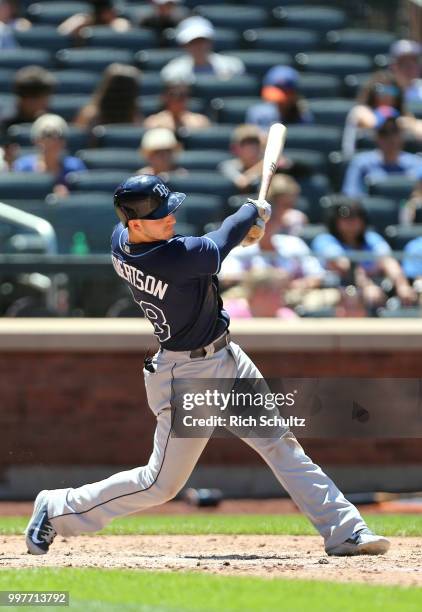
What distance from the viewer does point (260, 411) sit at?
19.5ft

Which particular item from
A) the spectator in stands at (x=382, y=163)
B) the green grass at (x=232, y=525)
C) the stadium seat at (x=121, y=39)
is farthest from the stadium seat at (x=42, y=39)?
the green grass at (x=232, y=525)

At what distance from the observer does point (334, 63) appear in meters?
13.4

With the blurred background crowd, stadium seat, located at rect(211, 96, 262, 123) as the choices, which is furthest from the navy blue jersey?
stadium seat, located at rect(211, 96, 262, 123)

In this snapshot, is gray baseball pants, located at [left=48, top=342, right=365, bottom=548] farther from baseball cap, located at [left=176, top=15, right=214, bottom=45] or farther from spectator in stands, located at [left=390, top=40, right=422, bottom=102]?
spectator in stands, located at [left=390, top=40, right=422, bottom=102]

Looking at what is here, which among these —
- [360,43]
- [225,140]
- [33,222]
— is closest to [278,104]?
[225,140]

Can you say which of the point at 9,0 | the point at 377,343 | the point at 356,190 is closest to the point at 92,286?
the point at 377,343

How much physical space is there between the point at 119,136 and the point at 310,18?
3615mm

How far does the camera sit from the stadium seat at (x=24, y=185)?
10164mm

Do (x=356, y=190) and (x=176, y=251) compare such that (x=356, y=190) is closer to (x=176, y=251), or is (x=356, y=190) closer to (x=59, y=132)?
(x=59, y=132)

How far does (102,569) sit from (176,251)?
54.9 inches

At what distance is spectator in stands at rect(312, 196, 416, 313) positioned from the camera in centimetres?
917

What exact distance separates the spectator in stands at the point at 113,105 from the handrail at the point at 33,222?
2.34 meters

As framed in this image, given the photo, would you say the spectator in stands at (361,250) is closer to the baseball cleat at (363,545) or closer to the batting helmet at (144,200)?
the baseball cleat at (363,545)

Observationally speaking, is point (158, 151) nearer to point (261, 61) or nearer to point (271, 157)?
point (261, 61)
